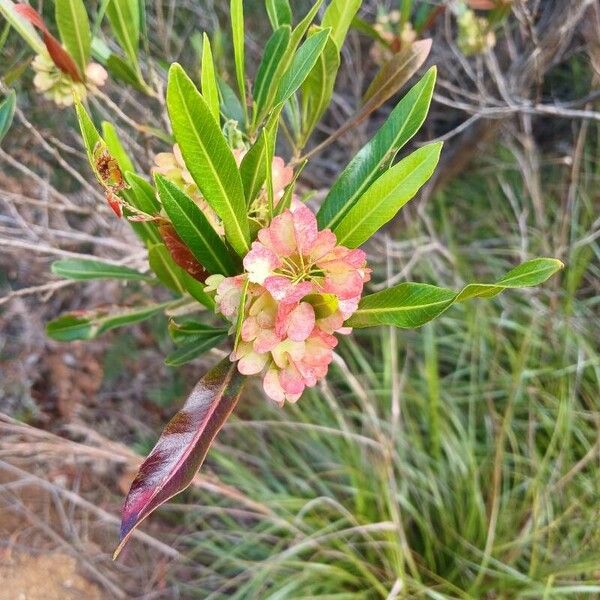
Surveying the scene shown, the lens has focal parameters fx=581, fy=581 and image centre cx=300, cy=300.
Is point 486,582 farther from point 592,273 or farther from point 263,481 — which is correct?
point 592,273

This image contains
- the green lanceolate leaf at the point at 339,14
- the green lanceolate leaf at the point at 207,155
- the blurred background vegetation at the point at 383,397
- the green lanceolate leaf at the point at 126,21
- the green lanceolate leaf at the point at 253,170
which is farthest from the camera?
the blurred background vegetation at the point at 383,397

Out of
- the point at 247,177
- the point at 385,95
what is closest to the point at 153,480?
the point at 247,177

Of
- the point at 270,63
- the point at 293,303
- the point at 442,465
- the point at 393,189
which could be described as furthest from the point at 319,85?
the point at 442,465

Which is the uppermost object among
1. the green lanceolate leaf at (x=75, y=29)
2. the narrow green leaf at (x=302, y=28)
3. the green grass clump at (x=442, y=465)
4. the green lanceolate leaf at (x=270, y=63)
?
the green lanceolate leaf at (x=75, y=29)

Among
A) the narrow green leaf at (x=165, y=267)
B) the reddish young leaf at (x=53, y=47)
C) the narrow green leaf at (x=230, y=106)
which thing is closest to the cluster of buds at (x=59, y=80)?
the reddish young leaf at (x=53, y=47)

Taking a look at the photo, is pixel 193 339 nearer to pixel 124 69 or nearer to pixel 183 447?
pixel 183 447

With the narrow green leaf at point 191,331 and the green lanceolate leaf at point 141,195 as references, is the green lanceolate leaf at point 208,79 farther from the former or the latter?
the narrow green leaf at point 191,331
